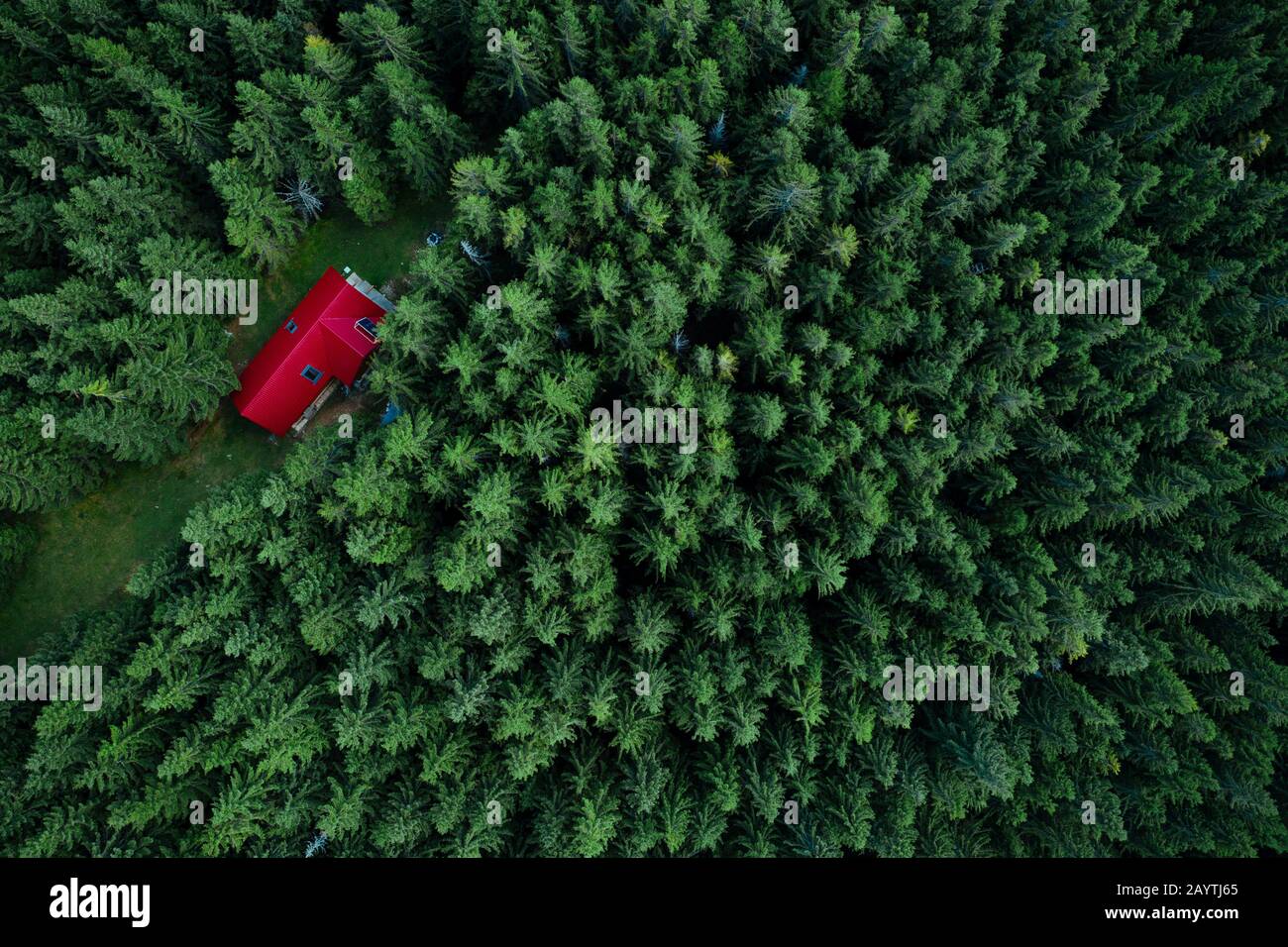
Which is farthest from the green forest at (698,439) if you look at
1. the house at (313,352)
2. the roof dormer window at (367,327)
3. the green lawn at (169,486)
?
the roof dormer window at (367,327)

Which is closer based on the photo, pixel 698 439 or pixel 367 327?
pixel 698 439

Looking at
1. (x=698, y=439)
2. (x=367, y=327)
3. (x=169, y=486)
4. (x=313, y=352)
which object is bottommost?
(x=169, y=486)

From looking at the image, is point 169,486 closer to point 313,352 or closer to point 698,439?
point 313,352

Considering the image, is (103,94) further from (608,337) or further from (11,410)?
(608,337)

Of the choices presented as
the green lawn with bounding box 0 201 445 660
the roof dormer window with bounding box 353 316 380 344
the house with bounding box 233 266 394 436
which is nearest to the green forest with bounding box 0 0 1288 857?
the green lawn with bounding box 0 201 445 660

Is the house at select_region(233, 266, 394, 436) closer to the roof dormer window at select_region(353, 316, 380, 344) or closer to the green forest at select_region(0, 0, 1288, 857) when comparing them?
the roof dormer window at select_region(353, 316, 380, 344)

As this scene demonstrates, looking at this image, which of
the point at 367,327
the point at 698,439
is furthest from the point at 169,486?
the point at 698,439

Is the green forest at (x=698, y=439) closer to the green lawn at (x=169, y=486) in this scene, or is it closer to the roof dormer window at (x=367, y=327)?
the green lawn at (x=169, y=486)
